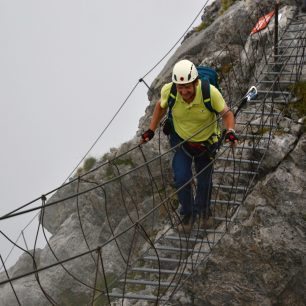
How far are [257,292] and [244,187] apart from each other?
152 cm

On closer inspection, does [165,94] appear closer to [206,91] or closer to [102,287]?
[206,91]

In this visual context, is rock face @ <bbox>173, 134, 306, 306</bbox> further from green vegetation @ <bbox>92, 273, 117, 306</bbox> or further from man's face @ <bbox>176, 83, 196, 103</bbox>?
green vegetation @ <bbox>92, 273, 117, 306</bbox>

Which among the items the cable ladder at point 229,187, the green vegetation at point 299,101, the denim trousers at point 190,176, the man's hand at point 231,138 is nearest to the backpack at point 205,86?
the man's hand at point 231,138

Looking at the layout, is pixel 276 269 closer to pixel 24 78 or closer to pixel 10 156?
pixel 10 156

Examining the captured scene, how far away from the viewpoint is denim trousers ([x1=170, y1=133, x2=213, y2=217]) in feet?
27.1

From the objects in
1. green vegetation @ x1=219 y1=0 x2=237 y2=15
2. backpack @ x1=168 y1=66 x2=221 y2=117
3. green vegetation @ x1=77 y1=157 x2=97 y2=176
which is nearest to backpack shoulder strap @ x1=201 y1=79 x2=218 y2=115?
backpack @ x1=168 y1=66 x2=221 y2=117

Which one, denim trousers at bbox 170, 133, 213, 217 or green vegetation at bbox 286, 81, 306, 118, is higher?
denim trousers at bbox 170, 133, 213, 217

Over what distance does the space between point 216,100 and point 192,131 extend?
622mm

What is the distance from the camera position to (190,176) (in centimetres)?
830

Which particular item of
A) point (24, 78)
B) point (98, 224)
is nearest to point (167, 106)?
point (98, 224)

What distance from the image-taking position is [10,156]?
12612 centimetres

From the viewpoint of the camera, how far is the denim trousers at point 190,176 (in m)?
8.25

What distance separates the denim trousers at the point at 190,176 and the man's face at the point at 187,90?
0.82 metres

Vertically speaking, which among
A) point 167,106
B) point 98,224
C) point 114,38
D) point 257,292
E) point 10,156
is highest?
point 167,106
